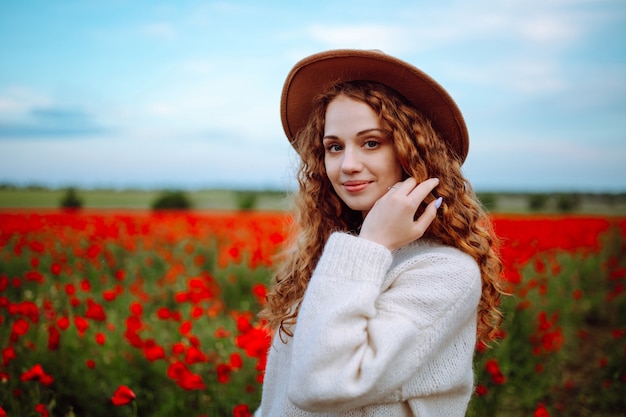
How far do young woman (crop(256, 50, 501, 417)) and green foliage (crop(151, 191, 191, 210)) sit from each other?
15.9 meters

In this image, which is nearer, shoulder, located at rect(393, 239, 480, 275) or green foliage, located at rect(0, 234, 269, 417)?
shoulder, located at rect(393, 239, 480, 275)

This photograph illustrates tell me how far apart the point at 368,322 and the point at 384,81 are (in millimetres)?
874

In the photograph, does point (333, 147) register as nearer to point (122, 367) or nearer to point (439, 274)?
point (439, 274)

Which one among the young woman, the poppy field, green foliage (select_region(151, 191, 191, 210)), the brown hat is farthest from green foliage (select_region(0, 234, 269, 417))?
green foliage (select_region(151, 191, 191, 210))

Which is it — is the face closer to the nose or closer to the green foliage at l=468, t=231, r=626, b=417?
the nose

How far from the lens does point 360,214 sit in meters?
2.16

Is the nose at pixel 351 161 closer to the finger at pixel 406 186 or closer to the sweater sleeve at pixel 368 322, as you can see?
the finger at pixel 406 186

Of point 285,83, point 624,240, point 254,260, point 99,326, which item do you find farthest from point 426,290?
point 624,240

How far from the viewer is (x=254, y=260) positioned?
5.95 meters

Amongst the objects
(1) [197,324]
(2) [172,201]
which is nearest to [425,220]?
(1) [197,324]

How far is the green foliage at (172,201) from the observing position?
1745 cm

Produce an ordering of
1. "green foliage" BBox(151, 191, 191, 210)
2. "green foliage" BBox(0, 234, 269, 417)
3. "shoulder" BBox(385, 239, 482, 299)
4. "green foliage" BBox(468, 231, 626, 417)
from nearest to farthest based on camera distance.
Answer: "shoulder" BBox(385, 239, 482, 299) < "green foliage" BBox(0, 234, 269, 417) < "green foliage" BBox(468, 231, 626, 417) < "green foliage" BBox(151, 191, 191, 210)

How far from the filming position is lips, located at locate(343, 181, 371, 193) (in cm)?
175

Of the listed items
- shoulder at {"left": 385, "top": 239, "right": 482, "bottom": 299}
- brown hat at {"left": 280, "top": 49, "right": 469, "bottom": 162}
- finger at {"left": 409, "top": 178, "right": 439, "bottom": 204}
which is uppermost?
brown hat at {"left": 280, "top": 49, "right": 469, "bottom": 162}
